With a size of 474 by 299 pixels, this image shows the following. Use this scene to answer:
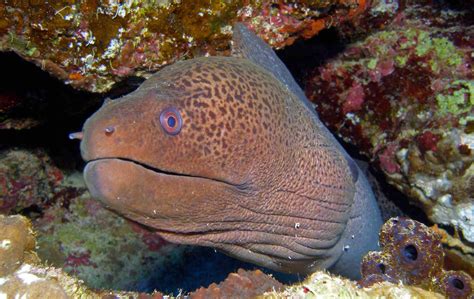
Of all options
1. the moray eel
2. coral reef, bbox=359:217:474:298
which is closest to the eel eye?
the moray eel

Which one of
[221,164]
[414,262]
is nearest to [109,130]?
[221,164]

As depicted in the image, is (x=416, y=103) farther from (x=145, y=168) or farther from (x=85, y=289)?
(x=85, y=289)

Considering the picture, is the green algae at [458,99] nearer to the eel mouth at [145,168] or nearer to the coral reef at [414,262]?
the coral reef at [414,262]

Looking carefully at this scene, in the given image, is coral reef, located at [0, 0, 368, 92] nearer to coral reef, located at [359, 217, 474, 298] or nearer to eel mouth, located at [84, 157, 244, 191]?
eel mouth, located at [84, 157, 244, 191]

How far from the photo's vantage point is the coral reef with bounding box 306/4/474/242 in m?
3.35

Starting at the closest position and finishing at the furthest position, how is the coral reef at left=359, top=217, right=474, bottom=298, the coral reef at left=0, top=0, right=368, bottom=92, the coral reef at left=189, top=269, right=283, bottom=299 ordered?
the coral reef at left=359, top=217, right=474, bottom=298
the coral reef at left=189, top=269, right=283, bottom=299
the coral reef at left=0, top=0, right=368, bottom=92

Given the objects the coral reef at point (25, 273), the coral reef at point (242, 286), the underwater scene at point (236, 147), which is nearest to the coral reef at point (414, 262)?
the underwater scene at point (236, 147)

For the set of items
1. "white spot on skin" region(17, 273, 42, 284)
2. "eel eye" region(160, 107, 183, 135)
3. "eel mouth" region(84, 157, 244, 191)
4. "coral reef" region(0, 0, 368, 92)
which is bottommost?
"white spot on skin" region(17, 273, 42, 284)

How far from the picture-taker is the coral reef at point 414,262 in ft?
6.25

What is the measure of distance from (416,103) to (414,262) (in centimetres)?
213

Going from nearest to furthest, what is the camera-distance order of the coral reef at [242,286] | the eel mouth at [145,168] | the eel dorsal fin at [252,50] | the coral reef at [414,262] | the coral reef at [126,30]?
the eel mouth at [145,168] → the coral reef at [414,262] → the coral reef at [242,286] → the coral reef at [126,30] → the eel dorsal fin at [252,50]

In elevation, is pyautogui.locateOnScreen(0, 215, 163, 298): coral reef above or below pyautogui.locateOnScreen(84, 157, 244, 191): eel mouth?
below

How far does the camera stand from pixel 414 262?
79.3 inches

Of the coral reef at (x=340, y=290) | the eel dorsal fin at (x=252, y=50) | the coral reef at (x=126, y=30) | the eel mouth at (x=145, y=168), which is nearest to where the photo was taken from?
the coral reef at (x=340, y=290)
